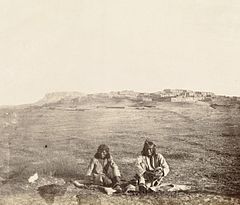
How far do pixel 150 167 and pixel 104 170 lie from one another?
1.92 ft

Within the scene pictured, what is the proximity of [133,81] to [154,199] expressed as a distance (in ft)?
5.00

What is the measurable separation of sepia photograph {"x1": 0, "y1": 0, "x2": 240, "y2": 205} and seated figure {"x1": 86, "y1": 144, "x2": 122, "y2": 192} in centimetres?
1

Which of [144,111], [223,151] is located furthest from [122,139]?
[223,151]

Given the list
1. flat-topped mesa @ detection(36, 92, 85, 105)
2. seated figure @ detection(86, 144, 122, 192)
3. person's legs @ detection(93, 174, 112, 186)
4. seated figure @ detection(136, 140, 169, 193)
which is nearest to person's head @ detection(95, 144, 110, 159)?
seated figure @ detection(86, 144, 122, 192)

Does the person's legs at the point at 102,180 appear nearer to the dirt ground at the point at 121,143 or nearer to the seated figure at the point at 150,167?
the dirt ground at the point at 121,143

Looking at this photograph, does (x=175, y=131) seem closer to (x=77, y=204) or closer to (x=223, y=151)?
(x=223, y=151)

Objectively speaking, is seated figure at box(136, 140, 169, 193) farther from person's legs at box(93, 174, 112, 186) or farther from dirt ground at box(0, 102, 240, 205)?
person's legs at box(93, 174, 112, 186)

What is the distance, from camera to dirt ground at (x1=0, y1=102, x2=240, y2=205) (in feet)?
40.8

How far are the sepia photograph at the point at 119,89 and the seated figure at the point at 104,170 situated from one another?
13mm

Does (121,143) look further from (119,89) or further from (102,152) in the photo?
(119,89)

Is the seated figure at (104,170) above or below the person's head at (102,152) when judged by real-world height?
below

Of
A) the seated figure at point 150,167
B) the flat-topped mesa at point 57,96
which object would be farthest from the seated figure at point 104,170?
the flat-topped mesa at point 57,96

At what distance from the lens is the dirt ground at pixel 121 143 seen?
12.4 metres

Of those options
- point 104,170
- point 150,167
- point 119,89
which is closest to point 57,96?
point 119,89
